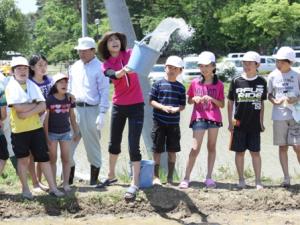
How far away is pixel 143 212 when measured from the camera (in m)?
6.35

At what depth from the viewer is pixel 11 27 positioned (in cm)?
4169

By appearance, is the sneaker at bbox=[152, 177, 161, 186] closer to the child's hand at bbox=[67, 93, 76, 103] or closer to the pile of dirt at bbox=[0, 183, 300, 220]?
the pile of dirt at bbox=[0, 183, 300, 220]

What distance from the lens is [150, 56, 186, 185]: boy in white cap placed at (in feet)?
21.9

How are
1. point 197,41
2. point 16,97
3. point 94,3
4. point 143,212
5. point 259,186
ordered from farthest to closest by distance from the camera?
point 94,3 → point 197,41 → point 259,186 → point 143,212 → point 16,97

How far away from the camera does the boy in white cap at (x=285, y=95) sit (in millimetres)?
6707

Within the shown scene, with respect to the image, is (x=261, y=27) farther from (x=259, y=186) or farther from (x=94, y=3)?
(x=259, y=186)

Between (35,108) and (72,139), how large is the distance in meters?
0.84

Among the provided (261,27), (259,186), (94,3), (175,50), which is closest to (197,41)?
(175,50)

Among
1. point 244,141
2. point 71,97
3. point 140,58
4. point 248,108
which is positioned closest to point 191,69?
point 244,141

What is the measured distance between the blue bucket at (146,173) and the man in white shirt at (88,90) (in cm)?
65

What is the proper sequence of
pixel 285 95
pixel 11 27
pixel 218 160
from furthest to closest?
pixel 11 27 → pixel 218 160 → pixel 285 95

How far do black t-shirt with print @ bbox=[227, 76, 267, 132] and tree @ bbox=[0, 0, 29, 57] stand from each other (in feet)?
123

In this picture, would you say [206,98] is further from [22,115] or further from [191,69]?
[191,69]

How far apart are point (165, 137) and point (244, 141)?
98 centimetres
